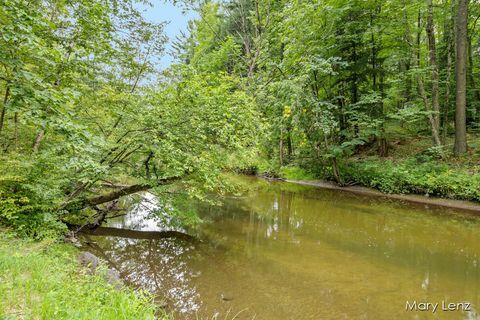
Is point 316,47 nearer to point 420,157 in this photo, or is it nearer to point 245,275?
point 420,157

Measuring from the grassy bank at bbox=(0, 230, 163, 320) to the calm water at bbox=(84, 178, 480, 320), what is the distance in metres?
1.50

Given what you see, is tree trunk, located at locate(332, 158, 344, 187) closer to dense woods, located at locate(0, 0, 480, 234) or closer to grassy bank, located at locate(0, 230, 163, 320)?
dense woods, located at locate(0, 0, 480, 234)

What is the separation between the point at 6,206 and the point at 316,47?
13919mm

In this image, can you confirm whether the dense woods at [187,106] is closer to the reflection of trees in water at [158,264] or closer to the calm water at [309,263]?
the reflection of trees in water at [158,264]

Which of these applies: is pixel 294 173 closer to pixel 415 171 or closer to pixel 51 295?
pixel 415 171

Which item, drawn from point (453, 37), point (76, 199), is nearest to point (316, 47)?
point (453, 37)

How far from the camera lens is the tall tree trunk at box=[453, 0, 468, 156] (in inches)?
466

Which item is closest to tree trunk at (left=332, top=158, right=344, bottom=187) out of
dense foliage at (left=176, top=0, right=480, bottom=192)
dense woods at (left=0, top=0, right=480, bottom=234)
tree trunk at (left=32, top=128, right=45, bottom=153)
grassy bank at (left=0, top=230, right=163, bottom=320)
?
dense foliage at (left=176, top=0, right=480, bottom=192)

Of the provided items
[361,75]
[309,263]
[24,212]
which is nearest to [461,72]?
[361,75]

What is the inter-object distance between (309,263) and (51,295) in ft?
16.0

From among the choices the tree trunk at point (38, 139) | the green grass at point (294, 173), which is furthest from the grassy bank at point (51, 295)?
the green grass at point (294, 173)

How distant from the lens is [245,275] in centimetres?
557

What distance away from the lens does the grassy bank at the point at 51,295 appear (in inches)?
92.7

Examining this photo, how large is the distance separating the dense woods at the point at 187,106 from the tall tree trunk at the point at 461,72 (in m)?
0.05
